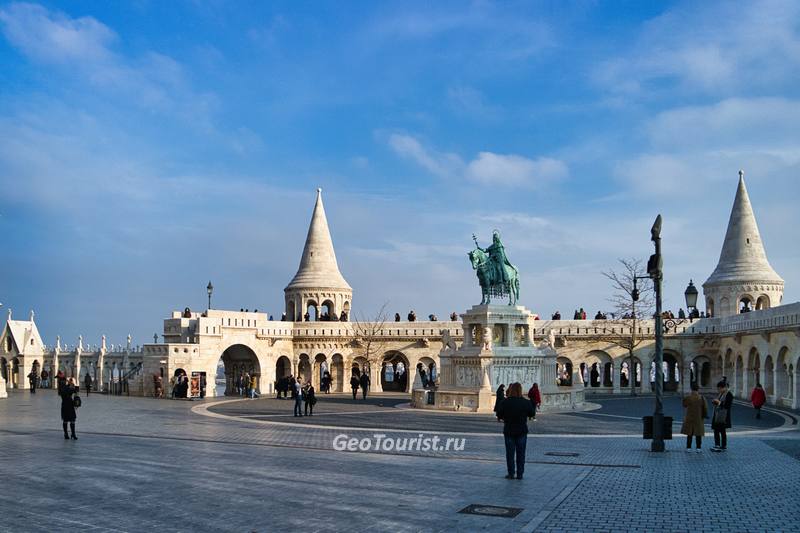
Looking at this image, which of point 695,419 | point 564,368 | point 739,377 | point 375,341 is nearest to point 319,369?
point 375,341

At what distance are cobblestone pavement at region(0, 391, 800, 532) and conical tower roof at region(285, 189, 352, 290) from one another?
27.4 m

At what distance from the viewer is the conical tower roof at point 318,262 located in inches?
1789

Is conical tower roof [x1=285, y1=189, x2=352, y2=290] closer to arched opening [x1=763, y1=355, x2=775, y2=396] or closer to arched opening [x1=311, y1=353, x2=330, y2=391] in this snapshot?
arched opening [x1=311, y1=353, x2=330, y2=391]

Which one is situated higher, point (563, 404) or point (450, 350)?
point (450, 350)

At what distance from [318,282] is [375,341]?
5354 mm

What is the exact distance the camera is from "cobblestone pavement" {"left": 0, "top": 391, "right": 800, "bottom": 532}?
8320 millimetres

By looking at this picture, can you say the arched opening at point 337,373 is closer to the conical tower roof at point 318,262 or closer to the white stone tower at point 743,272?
the conical tower roof at point 318,262

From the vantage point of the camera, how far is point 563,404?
27406mm

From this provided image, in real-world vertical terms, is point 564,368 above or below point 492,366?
below

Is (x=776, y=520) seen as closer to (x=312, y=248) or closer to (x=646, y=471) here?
(x=646, y=471)

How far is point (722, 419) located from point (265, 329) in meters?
29.3

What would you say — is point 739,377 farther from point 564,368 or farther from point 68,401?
point 68,401

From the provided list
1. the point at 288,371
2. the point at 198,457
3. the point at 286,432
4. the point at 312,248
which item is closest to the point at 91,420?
the point at 286,432

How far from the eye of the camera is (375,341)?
4262 centimetres
